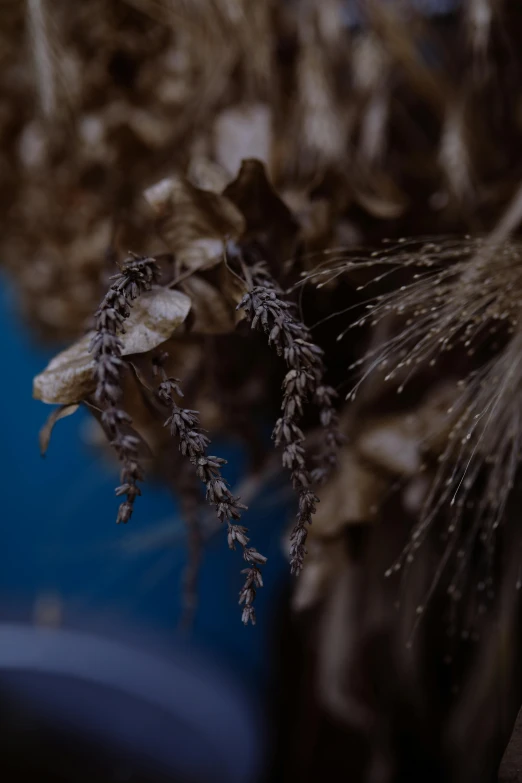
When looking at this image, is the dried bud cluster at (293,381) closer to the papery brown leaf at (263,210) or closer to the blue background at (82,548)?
the papery brown leaf at (263,210)

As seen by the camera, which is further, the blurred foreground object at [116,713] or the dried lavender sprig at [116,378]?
the blurred foreground object at [116,713]

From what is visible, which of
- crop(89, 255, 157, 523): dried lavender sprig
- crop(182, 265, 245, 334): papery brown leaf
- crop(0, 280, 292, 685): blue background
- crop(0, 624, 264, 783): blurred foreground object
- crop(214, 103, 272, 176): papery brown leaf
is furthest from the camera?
crop(0, 280, 292, 685): blue background

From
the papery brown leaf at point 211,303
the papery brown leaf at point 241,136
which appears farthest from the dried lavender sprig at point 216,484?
the papery brown leaf at point 241,136

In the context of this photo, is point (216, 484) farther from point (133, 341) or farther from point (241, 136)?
point (241, 136)

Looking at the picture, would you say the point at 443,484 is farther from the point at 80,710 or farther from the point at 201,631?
the point at 201,631

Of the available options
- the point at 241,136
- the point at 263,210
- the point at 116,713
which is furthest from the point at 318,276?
the point at 116,713

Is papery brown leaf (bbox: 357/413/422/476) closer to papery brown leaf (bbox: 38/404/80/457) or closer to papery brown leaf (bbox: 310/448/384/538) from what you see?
papery brown leaf (bbox: 310/448/384/538)

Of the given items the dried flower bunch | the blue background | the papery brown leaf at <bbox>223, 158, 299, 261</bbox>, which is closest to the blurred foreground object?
the blue background
